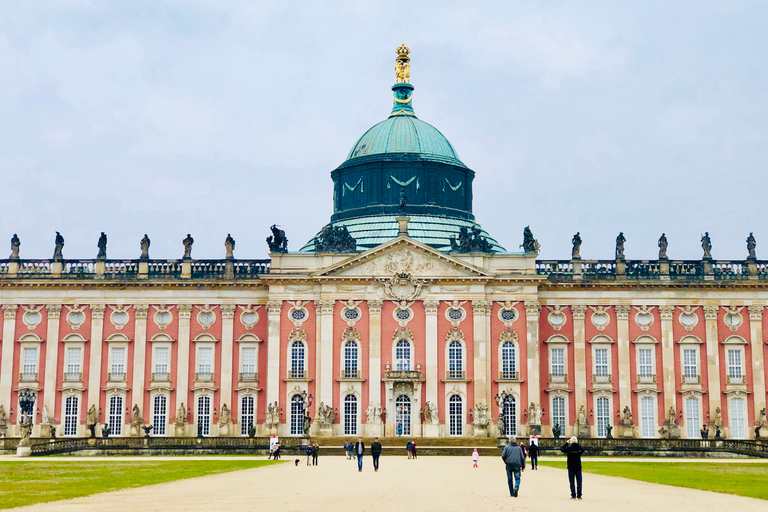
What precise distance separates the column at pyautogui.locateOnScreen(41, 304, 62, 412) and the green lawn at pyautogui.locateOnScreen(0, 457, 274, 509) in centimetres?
2376

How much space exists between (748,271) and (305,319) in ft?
100

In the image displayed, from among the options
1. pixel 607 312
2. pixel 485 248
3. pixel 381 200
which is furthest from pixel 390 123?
pixel 607 312

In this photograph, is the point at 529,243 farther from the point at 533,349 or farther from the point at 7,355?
the point at 7,355

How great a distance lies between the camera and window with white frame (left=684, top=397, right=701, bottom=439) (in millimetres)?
72125

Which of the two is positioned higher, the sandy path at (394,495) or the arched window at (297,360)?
the arched window at (297,360)

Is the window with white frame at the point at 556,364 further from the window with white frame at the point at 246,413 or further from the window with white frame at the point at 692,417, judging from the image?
the window with white frame at the point at 246,413

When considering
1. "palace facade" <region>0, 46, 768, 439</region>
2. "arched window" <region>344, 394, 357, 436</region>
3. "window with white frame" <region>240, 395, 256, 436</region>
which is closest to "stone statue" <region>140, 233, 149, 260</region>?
"palace facade" <region>0, 46, 768, 439</region>

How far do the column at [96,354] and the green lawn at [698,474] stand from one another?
33486mm

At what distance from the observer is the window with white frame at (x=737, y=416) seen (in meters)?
72.1

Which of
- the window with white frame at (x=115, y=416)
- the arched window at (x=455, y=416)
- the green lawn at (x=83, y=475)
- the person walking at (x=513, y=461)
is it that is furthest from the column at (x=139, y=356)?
the person walking at (x=513, y=461)

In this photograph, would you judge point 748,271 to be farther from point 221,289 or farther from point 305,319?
point 221,289

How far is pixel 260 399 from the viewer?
72.9 m

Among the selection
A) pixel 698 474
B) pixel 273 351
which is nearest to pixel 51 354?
pixel 273 351

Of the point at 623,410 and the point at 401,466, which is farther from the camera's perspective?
the point at 623,410
